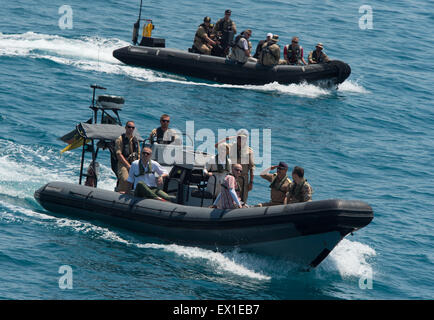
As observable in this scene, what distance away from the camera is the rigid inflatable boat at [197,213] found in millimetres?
12641

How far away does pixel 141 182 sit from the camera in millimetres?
14078

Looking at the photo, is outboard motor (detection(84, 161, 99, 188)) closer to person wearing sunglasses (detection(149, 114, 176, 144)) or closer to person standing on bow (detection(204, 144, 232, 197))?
person wearing sunglasses (detection(149, 114, 176, 144))

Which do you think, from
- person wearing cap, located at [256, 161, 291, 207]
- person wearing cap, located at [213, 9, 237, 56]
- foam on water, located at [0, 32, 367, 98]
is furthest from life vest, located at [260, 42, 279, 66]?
person wearing cap, located at [256, 161, 291, 207]

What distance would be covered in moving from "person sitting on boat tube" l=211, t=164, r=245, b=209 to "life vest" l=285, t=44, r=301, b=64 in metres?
12.1

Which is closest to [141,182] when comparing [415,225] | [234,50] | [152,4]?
[415,225]

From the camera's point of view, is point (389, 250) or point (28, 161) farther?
point (28, 161)

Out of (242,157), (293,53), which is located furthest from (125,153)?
(293,53)

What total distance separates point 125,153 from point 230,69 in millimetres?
10595

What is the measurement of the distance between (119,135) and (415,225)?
6.30 m

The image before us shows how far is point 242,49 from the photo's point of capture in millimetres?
24297

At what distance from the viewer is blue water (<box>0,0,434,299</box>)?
13.1m

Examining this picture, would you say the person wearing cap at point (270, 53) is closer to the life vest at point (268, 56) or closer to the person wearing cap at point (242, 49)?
the life vest at point (268, 56)

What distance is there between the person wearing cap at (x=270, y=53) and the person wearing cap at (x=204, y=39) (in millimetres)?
1556
